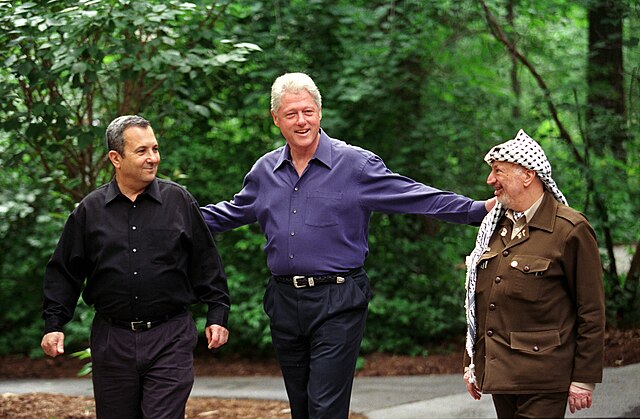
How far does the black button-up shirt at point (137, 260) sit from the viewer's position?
16.4ft

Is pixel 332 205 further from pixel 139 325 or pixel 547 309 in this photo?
pixel 547 309

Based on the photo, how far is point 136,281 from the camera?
196 inches

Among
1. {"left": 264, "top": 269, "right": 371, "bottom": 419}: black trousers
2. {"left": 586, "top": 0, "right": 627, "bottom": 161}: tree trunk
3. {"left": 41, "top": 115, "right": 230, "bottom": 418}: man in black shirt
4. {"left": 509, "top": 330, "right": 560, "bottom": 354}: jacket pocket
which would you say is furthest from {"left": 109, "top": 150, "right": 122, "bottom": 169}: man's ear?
{"left": 586, "top": 0, "right": 627, "bottom": 161}: tree trunk

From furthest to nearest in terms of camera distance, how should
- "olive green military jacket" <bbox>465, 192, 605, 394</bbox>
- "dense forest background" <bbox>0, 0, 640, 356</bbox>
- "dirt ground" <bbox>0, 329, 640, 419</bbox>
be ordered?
"dense forest background" <bbox>0, 0, 640, 356</bbox> → "dirt ground" <bbox>0, 329, 640, 419</bbox> → "olive green military jacket" <bbox>465, 192, 605, 394</bbox>

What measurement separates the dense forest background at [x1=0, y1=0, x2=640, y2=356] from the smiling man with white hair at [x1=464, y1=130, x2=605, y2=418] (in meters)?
4.12

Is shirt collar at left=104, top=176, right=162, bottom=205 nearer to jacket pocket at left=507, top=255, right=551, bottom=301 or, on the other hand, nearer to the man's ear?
the man's ear

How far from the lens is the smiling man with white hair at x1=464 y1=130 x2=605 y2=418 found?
4078 millimetres

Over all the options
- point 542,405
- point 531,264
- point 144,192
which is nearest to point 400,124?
point 144,192

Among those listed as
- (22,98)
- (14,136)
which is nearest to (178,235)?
(22,98)

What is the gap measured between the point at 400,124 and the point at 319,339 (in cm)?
629

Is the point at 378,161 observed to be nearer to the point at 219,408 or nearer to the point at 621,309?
the point at 219,408

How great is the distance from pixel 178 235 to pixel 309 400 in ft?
3.71

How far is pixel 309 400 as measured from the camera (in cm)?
507

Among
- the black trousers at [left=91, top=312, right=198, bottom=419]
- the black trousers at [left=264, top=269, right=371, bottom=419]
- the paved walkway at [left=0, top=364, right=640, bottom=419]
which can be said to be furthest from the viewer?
the paved walkway at [left=0, top=364, right=640, bottom=419]
